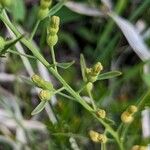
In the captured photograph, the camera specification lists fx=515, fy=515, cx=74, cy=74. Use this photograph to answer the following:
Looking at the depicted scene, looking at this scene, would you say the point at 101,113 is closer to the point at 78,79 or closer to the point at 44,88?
the point at 44,88

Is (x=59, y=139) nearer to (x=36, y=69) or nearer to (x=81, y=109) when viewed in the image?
(x=81, y=109)

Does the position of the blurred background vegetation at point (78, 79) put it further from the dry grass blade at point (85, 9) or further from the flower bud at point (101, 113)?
the flower bud at point (101, 113)

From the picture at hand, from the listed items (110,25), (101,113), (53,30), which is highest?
(110,25)

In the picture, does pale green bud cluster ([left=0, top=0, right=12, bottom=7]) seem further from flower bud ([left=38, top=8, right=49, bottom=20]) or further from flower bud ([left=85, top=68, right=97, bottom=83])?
flower bud ([left=85, top=68, right=97, bottom=83])

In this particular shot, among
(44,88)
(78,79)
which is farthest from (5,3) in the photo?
(78,79)

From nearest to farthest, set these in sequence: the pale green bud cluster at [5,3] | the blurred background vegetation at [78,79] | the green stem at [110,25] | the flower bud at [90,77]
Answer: the pale green bud cluster at [5,3] → the flower bud at [90,77] → the blurred background vegetation at [78,79] → the green stem at [110,25]

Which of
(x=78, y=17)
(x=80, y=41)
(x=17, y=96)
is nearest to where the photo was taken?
(x=17, y=96)

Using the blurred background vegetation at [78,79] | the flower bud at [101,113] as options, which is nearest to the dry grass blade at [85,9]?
the blurred background vegetation at [78,79]

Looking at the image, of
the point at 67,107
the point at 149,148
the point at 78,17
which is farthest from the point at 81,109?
the point at 78,17

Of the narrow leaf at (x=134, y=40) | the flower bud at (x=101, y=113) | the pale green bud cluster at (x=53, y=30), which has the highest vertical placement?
the narrow leaf at (x=134, y=40)
